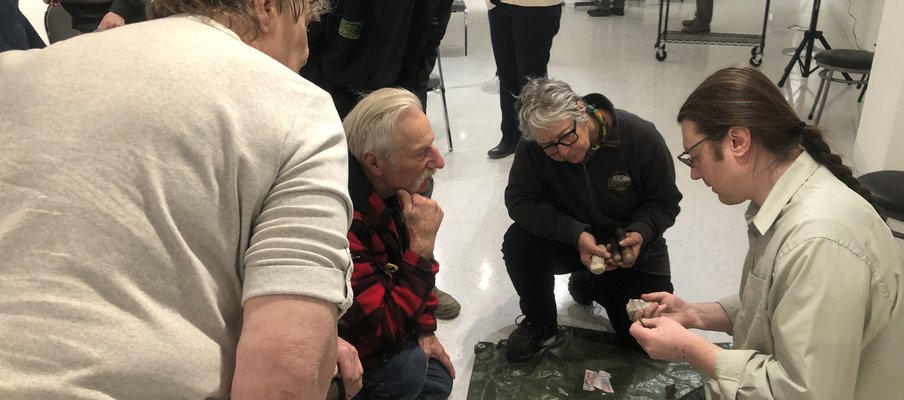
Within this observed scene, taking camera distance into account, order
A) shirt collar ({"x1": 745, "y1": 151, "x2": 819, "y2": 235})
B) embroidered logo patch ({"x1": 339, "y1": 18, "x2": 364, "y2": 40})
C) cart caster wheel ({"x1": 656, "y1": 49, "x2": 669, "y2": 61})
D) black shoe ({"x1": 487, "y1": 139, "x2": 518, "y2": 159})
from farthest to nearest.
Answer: cart caster wheel ({"x1": 656, "y1": 49, "x2": 669, "y2": 61}) < black shoe ({"x1": 487, "y1": 139, "x2": 518, "y2": 159}) < embroidered logo patch ({"x1": 339, "y1": 18, "x2": 364, "y2": 40}) < shirt collar ({"x1": 745, "y1": 151, "x2": 819, "y2": 235})

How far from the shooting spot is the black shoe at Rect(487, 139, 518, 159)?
412 cm

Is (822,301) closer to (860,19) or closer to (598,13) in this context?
(860,19)

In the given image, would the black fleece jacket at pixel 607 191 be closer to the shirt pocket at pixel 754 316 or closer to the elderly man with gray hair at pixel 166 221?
the shirt pocket at pixel 754 316

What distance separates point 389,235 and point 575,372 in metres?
0.95

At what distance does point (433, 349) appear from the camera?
6.97ft

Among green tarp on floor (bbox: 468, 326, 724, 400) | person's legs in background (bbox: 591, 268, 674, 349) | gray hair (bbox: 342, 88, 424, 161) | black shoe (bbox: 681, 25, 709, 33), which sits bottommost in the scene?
green tarp on floor (bbox: 468, 326, 724, 400)

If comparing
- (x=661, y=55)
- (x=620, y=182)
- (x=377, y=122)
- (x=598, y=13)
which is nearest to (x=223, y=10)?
(x=377, y=122)

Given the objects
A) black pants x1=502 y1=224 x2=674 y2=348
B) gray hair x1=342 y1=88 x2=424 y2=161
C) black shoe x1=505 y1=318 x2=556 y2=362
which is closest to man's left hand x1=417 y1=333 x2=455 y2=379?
black shoe x1=505 y1=318 x2=556 y2=362

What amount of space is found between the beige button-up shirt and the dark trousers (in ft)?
7.78

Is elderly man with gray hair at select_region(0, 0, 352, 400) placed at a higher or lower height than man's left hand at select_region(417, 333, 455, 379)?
higher

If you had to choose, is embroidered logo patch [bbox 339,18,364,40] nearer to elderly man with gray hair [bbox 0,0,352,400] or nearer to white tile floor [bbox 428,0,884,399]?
white tile floor [bbox 428,0,884,399]

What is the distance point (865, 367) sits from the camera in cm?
134

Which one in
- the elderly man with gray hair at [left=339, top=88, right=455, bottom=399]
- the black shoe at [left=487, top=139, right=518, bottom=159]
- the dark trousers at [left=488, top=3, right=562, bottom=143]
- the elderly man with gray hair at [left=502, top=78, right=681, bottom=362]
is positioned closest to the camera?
the elderly man with gray hair at [left=339, top=88, right=455, bottom=399]

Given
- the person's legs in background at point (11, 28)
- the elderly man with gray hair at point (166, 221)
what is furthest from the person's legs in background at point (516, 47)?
the elderly man with gray hair at point (166, 221)
